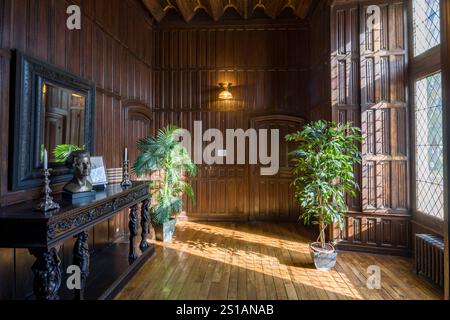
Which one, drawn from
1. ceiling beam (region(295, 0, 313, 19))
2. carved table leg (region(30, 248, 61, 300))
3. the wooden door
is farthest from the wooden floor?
ceiling beam (region(295, 0, 313, 19))

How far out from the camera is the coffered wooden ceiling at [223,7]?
5570 mm

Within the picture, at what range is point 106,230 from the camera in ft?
13.6

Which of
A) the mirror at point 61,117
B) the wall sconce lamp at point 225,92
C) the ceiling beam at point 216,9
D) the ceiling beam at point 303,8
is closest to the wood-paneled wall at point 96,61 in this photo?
the mirror at point 61,117

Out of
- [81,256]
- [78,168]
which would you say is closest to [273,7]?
[78,168]

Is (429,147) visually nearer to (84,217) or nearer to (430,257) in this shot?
(430,257)

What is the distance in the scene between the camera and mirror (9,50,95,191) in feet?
8.01

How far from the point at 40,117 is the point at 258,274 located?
10.3 feet

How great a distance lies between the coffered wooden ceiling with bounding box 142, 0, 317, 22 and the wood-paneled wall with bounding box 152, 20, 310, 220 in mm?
229

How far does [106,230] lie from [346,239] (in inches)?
152

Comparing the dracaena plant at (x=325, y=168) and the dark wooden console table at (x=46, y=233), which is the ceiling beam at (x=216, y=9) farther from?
the dark wooden console table at (x=46, y=233)

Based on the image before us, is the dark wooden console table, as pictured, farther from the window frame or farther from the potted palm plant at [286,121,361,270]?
the window frame

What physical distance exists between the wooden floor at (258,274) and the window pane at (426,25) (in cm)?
316

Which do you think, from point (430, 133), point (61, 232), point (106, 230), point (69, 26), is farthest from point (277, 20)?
point (61, 232)

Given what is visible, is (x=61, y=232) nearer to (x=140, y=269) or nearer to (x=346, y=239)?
(x=140, y=269)
